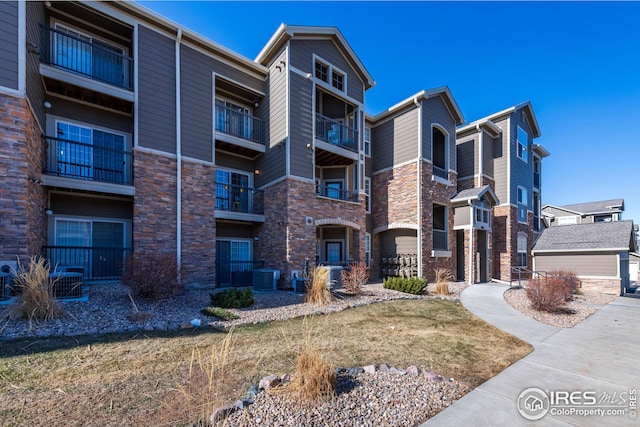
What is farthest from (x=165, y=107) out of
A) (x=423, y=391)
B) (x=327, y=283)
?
(x=423, y=391)

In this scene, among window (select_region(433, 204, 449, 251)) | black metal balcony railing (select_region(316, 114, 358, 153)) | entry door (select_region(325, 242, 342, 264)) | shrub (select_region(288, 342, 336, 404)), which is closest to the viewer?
shrub (select_region(288, 342, 336, 404))

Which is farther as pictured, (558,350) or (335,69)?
(335,69)

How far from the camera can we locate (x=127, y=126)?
1131 centimetres

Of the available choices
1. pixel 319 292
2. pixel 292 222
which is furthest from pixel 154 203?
pixel 319 292

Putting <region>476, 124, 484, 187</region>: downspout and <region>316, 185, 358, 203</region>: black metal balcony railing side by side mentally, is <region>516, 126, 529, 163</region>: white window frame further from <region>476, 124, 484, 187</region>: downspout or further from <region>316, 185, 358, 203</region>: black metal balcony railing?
<region>316, 185, 358, 203</region>: black metal balcony railing

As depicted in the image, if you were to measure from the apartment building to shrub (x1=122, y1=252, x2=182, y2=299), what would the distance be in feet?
8.07

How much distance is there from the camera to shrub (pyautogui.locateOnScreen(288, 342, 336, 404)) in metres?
3.30

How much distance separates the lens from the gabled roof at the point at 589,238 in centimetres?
1677

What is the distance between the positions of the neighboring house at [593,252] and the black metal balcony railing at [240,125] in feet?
67.5

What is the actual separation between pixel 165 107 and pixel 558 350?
14004mm

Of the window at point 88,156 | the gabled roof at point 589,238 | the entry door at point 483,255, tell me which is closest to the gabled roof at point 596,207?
the gabled roof at point 589,238

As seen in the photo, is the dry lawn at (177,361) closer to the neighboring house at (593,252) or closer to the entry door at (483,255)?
the entry door at (483,255)

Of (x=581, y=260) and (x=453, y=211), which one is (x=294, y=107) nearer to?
(x=453, y=211)

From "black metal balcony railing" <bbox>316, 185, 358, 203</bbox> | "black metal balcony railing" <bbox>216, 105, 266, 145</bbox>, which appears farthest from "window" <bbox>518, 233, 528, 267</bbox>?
"black metal balcony railing" <bbox>216, 105, 266, 145</bbox>
